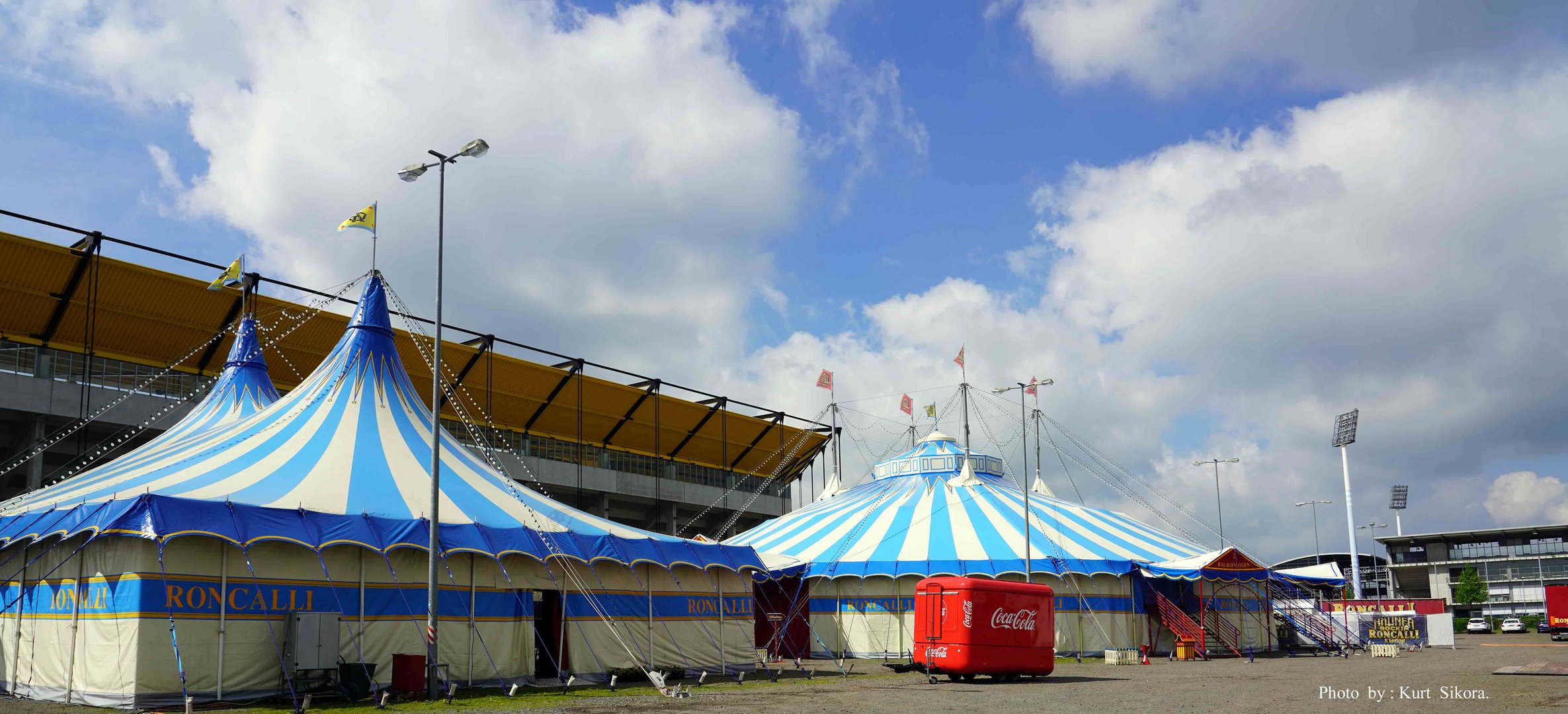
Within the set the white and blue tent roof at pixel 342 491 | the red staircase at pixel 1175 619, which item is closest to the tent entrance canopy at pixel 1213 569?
the red staircase at pixel 1175 619

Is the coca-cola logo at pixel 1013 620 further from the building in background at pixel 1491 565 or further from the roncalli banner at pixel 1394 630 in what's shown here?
the building in background at pixel 1491 565

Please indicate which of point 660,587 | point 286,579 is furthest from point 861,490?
point 286,579

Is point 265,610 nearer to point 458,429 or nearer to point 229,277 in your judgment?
point 229,277

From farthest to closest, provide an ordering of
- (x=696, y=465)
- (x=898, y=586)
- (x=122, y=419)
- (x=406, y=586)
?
(x=696, y=465) < (x=122, y=419) < (x=898, y=586) < (x=406, y=586)

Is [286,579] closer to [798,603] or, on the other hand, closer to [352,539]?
[352,539]

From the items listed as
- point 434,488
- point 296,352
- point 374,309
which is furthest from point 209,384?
point 434,488

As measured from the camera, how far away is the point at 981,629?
67.3 feet

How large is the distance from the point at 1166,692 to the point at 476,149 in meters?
13.5

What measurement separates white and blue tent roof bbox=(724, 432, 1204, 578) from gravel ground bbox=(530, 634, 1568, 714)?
4.15 meters

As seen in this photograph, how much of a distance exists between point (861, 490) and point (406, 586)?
22.1m

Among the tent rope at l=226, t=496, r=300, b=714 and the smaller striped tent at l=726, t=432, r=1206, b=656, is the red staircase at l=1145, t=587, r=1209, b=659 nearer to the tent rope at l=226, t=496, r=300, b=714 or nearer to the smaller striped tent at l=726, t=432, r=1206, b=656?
the smaller striped tent at l=726, t=432, r=1206, b=656

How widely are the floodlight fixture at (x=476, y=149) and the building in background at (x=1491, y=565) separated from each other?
278ft

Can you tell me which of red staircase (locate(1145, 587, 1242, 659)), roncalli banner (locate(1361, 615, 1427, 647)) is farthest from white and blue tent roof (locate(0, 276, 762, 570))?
roncalli banner (locate(1361, 615, 1427, 647))

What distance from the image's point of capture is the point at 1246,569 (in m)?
30.5
